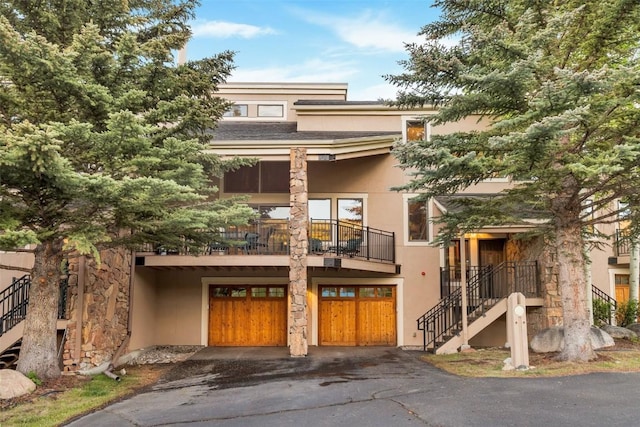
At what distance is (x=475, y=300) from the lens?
13156 millimetres

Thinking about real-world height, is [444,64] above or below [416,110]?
below

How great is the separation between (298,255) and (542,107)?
690cm

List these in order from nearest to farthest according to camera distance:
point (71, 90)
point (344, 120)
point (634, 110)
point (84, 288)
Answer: point (71, 90) → point (634, 110) → point (84, 288) → point (344, 120)

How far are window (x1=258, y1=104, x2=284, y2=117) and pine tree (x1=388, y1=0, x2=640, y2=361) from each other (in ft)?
29.2

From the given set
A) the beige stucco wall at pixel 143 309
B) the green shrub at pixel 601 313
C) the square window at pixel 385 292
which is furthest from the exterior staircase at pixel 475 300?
the beige stucco wall at pixel 143 309

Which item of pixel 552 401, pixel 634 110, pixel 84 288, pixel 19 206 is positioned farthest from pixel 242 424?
pixel 634 110

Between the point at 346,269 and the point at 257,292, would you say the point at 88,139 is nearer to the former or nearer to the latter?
the point at 346,269

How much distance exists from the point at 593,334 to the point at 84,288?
12.3 metres

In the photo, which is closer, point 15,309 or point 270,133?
point 15,309

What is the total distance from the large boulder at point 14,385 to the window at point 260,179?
819 centimetres

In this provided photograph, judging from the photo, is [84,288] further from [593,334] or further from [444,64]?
[593,334]

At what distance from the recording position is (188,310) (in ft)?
47.9

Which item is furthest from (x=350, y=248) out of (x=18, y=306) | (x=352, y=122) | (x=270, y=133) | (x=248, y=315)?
(x=18, y=306)

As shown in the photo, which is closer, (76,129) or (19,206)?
(76,129)
